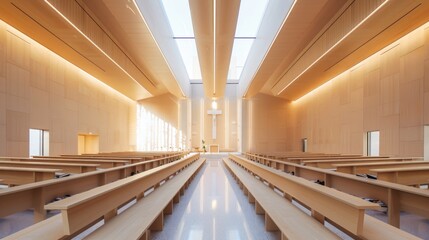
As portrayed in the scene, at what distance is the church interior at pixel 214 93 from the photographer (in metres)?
2.34

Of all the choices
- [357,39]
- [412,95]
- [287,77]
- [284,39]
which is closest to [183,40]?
[287,77]


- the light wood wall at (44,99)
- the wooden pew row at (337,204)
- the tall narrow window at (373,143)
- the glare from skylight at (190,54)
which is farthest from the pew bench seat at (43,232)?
the glare from skylight at (190,54)

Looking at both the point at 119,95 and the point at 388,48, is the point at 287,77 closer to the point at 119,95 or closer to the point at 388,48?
the point at 388,48

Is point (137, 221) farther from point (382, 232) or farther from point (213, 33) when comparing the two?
point (213, 33)

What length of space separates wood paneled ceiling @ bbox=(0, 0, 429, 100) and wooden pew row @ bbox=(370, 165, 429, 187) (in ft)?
11.2

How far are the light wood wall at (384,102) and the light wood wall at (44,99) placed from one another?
9385 millimetres

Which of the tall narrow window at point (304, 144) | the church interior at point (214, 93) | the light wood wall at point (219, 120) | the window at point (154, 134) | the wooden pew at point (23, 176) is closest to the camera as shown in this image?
the church interior at point (214, 93)

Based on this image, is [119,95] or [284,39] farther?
[119,95]

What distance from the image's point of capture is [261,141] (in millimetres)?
16656

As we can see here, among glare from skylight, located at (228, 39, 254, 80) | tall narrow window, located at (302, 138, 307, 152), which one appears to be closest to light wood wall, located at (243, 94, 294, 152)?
tall narrow window, located at (302, 138, 307, 152)

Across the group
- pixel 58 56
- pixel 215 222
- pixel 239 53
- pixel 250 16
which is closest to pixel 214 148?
pixel 239 53

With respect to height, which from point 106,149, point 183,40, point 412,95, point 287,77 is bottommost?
point 106,149

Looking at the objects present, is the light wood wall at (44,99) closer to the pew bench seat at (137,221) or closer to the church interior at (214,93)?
the church interior at (214,93)

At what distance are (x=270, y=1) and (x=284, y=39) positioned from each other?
56.7 inches
